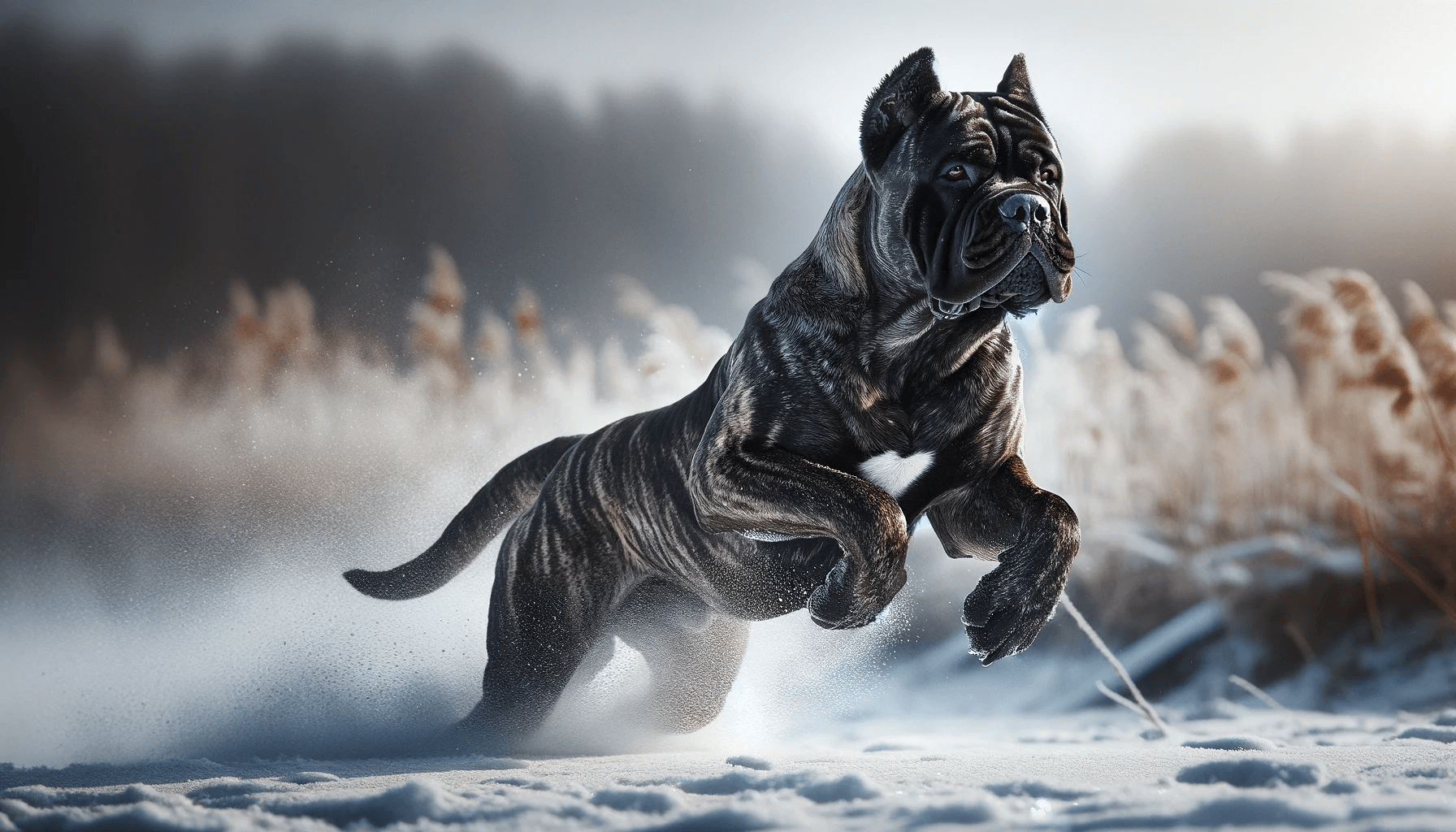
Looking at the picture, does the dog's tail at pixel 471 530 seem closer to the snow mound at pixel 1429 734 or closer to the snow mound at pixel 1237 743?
the snow mound at pixel 1237 743

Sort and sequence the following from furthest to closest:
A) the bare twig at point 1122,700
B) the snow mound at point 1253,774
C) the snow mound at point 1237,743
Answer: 1. the bare twig at point 1122,700
2. the snow mound at point 1237,743
3. the snow mound at point 1253,774

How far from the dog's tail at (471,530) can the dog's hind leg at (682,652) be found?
2.05 ft

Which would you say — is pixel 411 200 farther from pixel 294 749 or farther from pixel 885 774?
pixel 885 774

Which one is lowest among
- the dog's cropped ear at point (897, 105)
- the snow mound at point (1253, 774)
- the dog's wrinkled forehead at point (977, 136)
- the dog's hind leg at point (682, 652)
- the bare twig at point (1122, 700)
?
the snow mound at point (1253, 774)

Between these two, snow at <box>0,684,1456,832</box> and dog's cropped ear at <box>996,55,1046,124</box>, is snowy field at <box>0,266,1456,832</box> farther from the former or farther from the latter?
dog's cropped ear at <box>996,55,1046,124</box>

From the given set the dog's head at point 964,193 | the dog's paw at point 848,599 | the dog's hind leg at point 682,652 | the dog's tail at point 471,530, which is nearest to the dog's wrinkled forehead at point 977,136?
the dog's head at point 964,193

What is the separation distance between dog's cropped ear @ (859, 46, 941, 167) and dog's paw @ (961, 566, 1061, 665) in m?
1.00

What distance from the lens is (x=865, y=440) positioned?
235 cm

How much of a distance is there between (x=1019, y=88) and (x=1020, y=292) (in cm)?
64

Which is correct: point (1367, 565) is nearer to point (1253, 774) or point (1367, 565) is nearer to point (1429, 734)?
point (1429, 734)

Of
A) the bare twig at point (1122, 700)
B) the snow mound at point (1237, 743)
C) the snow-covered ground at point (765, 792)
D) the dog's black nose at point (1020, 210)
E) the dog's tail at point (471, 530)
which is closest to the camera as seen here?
the snow-covered ground at point (765, 792)

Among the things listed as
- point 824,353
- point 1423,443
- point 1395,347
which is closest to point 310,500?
point 824,353

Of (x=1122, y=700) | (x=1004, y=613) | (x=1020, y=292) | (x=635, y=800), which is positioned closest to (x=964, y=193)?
(x=1020, y=292)

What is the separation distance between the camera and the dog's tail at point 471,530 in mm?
3361
